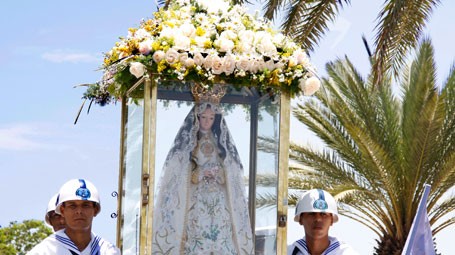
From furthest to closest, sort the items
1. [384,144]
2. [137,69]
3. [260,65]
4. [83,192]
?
[384,144], [260,65], [137,69], [83,192]

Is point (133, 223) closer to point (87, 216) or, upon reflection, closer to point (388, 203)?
point (87, 216)

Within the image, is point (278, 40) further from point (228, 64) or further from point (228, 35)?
point (228, 64)

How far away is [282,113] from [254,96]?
327mm

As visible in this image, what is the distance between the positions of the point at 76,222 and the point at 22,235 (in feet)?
61.3

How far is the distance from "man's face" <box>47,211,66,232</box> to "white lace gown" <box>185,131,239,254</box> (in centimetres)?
119

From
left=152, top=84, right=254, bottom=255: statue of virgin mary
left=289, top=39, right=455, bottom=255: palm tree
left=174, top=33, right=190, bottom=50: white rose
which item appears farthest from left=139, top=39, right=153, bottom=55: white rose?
left=289, top=39, right=455, bottom=255: palm tree

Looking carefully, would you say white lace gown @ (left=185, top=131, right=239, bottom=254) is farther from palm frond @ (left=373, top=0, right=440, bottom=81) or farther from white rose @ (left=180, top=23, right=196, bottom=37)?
palm frond @ (left=373, top=0, right=440, bottom=81)

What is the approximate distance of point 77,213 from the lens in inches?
325

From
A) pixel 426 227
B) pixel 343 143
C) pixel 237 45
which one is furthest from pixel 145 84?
pixel 343 143

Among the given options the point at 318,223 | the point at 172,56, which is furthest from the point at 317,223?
the point at 172,56

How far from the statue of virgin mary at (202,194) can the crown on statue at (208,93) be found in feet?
0.04

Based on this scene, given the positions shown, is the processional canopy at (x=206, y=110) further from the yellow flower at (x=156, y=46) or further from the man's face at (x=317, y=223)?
the man's face at (x=317, y=223)

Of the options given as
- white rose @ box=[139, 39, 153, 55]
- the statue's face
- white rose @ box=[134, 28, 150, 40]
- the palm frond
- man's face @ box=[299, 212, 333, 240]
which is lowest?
man's face @ box=[299, 212, 333, 240]

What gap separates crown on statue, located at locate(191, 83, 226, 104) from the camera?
9516 millimetres
